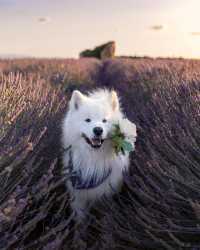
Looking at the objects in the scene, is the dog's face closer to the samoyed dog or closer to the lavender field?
the samoyed dog

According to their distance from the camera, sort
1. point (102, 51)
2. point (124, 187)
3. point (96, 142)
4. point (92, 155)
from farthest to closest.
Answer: point (102, 51) → point (124, 187) → point (92, 155) → point (96, 142)

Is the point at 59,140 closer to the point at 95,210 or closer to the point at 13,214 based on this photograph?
the point at 95,210

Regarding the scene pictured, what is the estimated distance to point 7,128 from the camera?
13.0 feet

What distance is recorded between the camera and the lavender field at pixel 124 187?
2.95m

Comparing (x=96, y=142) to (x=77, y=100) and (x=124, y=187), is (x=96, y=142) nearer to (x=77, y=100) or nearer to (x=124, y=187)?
(x=77, y=100)

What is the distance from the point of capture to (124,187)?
14.9ft

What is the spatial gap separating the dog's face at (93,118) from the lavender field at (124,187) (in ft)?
0.94

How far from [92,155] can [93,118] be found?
0.35 meters

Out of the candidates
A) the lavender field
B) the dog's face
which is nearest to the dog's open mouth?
the dog's face

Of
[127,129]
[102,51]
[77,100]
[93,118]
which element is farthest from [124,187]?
[102,51]

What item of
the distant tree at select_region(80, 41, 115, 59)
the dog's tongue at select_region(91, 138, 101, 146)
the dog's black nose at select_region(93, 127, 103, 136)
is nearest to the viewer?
the dog's black nose at select_region(93, 127, 103, 136)

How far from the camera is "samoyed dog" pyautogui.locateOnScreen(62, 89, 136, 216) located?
432cm

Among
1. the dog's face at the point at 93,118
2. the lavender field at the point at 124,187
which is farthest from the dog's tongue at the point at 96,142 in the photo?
the lavender field at the point at 124,187

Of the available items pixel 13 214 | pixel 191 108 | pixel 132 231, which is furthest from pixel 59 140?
pixel 13 214
